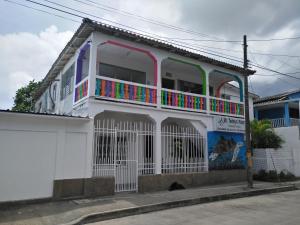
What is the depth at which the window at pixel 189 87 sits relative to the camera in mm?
15430

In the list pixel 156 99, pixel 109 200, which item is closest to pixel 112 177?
pixel 109 200

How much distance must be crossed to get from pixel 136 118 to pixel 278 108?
628 inches

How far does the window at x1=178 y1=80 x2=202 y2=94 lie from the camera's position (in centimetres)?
1543

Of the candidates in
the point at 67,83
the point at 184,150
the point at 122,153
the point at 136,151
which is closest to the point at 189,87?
the point at 184,150

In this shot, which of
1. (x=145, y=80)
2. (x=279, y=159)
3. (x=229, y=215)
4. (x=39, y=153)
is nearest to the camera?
(x=229, y=215)

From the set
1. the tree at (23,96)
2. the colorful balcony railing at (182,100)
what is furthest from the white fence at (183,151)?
the tree at (23,96)

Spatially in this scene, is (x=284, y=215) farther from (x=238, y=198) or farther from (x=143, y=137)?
(x=143, y=137)

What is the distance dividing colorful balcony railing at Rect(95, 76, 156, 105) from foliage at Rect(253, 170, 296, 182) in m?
7.93

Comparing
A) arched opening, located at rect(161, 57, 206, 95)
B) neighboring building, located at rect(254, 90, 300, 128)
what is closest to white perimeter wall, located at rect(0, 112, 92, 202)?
arched opening, located at rect(161, 57, 206, 95)

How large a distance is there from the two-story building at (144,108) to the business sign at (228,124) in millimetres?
50

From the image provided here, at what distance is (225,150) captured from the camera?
44.1ft

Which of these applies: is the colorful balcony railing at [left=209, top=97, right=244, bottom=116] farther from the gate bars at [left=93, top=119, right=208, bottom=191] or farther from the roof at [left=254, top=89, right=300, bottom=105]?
the roof at [left=254, top=89, right=300, bottom=105]

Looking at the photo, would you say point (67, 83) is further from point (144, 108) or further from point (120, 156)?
point (120, 156)

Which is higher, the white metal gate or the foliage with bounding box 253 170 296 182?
the white metal gate
